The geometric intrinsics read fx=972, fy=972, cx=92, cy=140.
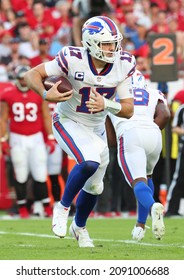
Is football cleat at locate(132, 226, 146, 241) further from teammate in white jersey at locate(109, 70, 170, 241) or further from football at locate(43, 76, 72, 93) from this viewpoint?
football at locate(43, 76, 72, 93)

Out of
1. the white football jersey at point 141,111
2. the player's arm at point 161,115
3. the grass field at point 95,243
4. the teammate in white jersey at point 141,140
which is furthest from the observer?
the player's arm at point 161,115

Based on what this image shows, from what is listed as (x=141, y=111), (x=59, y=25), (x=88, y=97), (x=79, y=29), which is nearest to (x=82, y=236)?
(x=88, y=97)

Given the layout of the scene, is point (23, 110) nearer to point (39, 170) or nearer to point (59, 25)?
point (39, 170)

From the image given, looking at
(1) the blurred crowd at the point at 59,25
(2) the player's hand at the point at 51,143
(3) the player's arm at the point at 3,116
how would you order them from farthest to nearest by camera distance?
(1) the blurred crowd at the point at 59,25 < (2) the player's hand at the point at 51,143 < (3) the player's arm at the point at 3,116

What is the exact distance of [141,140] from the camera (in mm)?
7910

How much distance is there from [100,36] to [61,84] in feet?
1.51

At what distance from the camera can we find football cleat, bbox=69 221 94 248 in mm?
7570

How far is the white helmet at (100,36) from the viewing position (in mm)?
7191

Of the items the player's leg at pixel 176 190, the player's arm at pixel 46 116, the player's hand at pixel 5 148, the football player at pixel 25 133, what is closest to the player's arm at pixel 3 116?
the football player at pixel 25 133

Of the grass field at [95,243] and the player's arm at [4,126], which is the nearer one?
the grass field at [95,243]

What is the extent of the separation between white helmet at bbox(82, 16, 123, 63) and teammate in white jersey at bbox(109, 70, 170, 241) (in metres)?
0.94

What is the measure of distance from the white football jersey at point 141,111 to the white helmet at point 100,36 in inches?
37.8

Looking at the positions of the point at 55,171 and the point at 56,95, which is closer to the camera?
the point at 56,95

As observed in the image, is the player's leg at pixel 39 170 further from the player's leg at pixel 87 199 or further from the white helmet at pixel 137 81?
the player's leg at pixel 87 199
